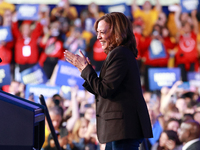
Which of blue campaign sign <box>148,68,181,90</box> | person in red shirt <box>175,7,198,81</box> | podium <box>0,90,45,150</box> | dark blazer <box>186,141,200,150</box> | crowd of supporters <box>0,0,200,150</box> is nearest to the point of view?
podium <box>0,90,45,150</box>

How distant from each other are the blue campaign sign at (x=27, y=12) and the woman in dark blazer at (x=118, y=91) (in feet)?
10.8

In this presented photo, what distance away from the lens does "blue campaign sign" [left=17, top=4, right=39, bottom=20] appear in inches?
175

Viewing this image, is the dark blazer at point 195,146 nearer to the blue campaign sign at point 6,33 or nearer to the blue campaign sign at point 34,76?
the blue campaign sign at point 34,76

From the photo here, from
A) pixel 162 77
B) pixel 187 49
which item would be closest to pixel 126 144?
pixel 162 77

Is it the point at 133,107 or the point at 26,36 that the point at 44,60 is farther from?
the point at 133,107

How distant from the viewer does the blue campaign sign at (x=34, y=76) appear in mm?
4059

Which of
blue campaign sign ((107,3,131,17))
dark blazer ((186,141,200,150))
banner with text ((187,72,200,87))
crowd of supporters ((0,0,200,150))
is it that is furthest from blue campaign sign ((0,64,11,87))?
banner with text ((187,72,200,87))

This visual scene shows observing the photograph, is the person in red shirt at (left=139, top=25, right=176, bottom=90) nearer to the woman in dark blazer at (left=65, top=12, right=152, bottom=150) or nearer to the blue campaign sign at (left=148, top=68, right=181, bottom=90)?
the blue campaign sign at (left=148, top=68, right=181, bottom=90)

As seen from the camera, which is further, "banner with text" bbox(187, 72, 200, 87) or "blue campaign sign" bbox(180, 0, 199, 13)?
"blue campaign sign" bbox(180, 0, 199, 13)

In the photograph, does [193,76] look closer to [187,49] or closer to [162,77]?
[187,49]

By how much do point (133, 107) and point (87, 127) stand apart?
2301 mm

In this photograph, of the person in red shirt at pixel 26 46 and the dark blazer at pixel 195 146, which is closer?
the dark blazer at pixel 195 146

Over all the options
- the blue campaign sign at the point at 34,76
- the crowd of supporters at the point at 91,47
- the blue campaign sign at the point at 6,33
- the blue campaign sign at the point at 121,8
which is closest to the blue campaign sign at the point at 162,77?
the crowd of supporters at the point at 91,47

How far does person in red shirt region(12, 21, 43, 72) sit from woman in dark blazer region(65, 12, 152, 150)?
3.06 m
